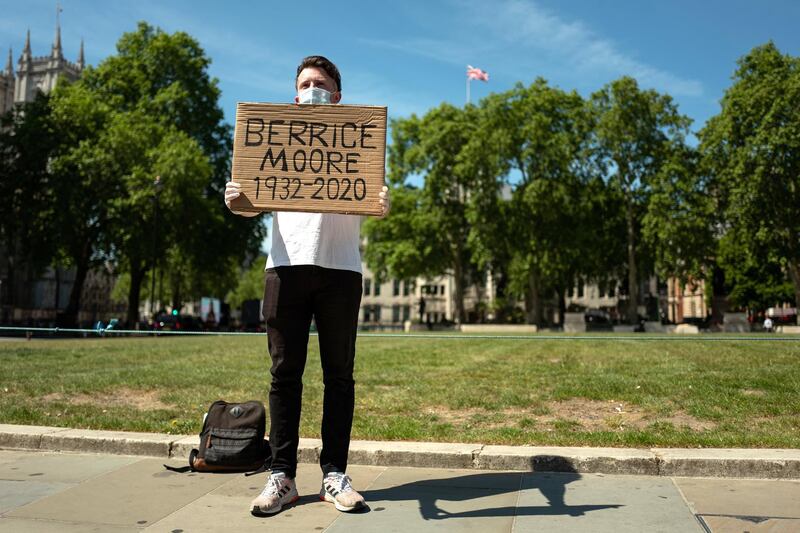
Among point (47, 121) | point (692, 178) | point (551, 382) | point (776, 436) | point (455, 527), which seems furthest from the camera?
point (692, 178)

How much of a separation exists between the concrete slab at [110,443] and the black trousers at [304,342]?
1.78m

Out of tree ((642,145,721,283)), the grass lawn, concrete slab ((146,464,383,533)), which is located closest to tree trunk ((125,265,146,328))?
the grass lawn

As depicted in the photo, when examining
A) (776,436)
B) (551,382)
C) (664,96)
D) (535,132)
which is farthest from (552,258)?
(776,436)

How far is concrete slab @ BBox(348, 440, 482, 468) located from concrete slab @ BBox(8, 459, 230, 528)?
1043mm

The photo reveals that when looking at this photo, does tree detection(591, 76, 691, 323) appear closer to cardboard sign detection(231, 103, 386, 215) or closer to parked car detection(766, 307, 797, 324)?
parked car detection(766, 307, 797, 324)

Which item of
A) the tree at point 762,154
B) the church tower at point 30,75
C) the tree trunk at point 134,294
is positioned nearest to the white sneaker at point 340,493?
the tree trunk at point 134,294

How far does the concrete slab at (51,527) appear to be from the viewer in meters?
3.61

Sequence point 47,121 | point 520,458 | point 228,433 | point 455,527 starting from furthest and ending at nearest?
point 47,121, point 520,458, point 228,433, point 455,527

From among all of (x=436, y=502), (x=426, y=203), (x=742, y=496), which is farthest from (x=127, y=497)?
(x=426, y=203)

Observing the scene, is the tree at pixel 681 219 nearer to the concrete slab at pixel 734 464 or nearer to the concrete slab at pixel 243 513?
the concrete slab at pixel 734 464

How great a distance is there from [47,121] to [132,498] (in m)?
37.3

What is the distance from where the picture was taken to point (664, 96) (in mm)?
46250

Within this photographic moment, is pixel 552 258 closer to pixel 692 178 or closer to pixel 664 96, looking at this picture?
pixel 692 178

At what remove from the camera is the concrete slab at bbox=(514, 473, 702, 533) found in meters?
3.68
